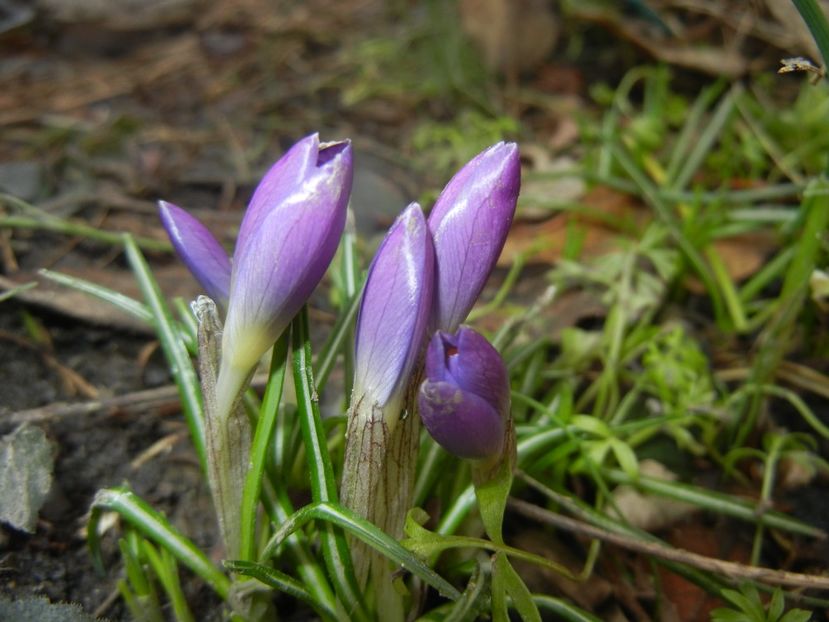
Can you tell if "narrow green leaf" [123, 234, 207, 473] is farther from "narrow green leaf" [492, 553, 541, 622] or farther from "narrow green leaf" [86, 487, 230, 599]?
"narrow green leaf" [492, 553, 541, 622]

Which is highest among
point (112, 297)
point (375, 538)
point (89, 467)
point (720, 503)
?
point (112, 297)

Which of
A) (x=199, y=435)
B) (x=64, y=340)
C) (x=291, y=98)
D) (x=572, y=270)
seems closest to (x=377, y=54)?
(x=291, y=98)

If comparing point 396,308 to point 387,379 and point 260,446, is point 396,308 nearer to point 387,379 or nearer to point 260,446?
point 387,379

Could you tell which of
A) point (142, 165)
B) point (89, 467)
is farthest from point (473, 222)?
point (142, 165)

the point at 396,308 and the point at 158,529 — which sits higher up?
the point at 396,308

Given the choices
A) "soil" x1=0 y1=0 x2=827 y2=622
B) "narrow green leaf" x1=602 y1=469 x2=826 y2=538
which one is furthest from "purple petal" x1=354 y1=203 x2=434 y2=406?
"narrow green leaf" x1=602 y1=469 x2=826 y2=538

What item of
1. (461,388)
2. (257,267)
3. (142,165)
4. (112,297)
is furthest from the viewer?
(142,165)

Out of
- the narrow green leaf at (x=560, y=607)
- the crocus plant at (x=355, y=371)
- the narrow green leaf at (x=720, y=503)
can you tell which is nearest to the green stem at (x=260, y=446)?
the crocus plant at (x=355, y=371)
